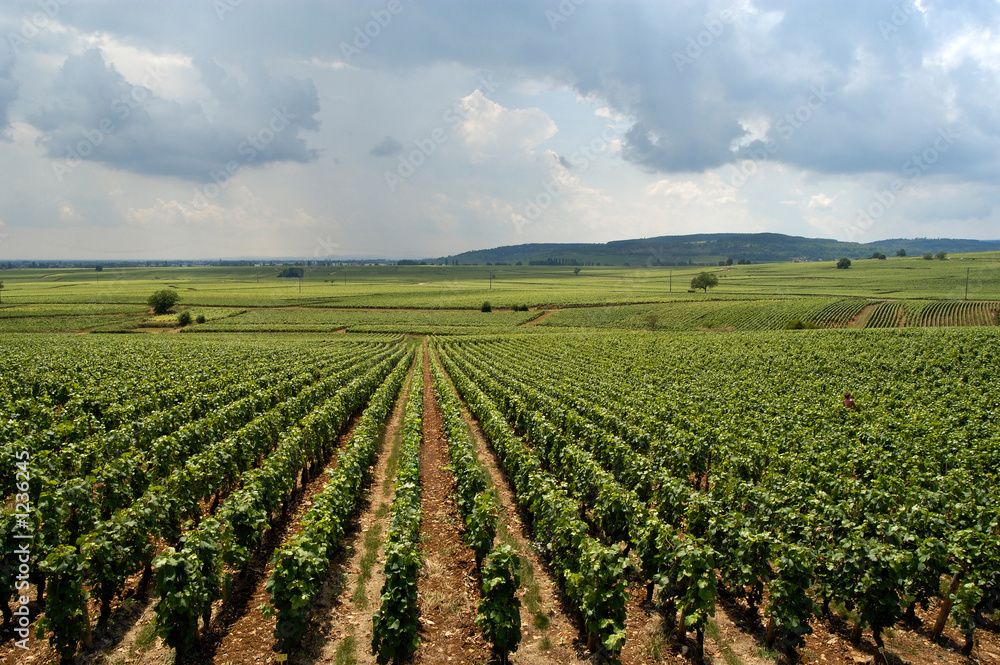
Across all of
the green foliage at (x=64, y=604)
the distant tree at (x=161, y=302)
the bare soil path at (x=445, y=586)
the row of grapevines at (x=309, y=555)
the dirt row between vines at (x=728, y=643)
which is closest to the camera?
the green foliage at (x=64, y=604)

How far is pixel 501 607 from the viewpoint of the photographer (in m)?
7.76

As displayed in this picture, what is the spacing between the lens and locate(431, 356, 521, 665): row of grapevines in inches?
300

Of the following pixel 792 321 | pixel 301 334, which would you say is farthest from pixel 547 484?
pixel 792 321

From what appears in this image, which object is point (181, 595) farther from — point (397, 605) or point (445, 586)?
point (445, 586)

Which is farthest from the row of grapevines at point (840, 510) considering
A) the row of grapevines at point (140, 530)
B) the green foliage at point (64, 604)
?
the green foliage at point (64, 604)

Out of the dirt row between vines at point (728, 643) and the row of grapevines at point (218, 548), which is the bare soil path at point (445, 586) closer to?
the dirt row between vines at point (728, 643)

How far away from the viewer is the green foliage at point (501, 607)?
24.8 ft

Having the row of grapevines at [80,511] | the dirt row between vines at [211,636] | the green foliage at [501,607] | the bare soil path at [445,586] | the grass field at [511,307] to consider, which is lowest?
the bare soil path at [445,586]

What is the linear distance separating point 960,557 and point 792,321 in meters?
74.1

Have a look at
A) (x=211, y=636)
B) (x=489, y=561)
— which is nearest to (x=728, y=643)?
(x=489, y=561)

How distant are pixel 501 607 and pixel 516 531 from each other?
15.1 ft

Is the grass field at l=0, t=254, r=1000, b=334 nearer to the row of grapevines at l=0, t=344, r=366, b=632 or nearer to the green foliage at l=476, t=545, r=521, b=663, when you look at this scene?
the row of grapevines at l=0, t=344, r=366, b=632

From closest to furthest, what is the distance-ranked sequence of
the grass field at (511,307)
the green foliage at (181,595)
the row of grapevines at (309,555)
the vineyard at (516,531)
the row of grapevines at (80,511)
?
the green foliage at (181,595)
the row of grapevines at (309,555)
the vineyard at (516,531)
the row of grapevines at (80,511)
the grass field at (511,307)

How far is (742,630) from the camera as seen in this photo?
8.52 m
